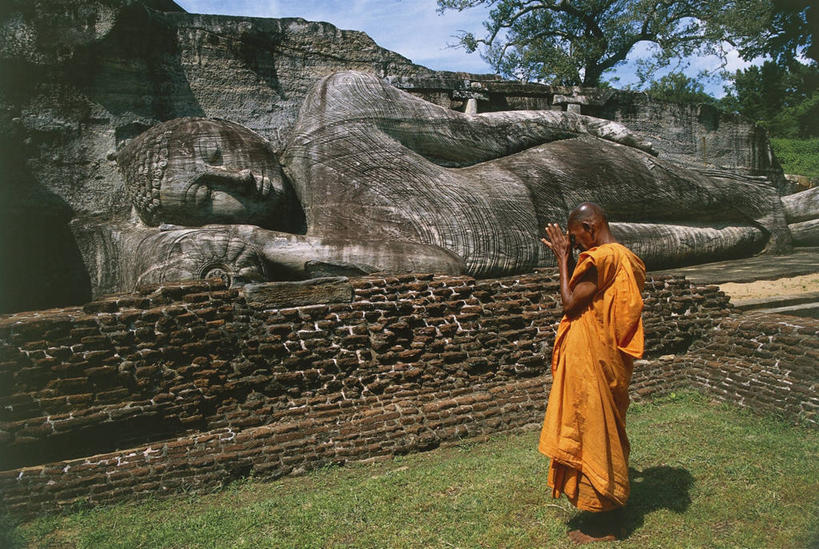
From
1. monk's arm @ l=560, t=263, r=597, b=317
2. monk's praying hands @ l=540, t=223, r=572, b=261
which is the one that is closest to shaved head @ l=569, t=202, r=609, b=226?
monk's praying hands @ l=540, t=223, r=572, b=261

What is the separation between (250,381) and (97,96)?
4.75m

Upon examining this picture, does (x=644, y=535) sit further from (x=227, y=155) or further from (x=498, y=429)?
(x=227, y=155)

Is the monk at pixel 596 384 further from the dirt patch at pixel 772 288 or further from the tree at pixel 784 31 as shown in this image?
the tree at pixel 784 31

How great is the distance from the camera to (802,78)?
83.7ft

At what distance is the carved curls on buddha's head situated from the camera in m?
6.04

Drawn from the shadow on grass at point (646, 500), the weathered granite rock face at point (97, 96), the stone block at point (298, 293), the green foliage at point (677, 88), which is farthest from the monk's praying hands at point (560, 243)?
the green foliage at point (677, 88)

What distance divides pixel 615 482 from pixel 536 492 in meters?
0.74

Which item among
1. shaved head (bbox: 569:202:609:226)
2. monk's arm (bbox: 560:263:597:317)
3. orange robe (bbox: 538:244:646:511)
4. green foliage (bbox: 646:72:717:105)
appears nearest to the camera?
orange robe (bbox: 538:244:646:511)

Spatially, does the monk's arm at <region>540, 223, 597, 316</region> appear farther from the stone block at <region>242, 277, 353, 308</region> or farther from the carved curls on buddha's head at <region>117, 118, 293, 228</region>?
the carved curls on buddha's head at <region>117, 118, 293, 228</region>

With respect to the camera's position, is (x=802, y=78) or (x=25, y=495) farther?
(x=802, y=78)

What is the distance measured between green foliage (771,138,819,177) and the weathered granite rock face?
65.4 ft

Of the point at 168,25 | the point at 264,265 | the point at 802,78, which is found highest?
the point at 802,78

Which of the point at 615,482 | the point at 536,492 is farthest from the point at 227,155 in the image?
the point at 615,482

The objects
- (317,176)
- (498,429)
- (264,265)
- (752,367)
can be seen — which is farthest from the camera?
(317,176)
